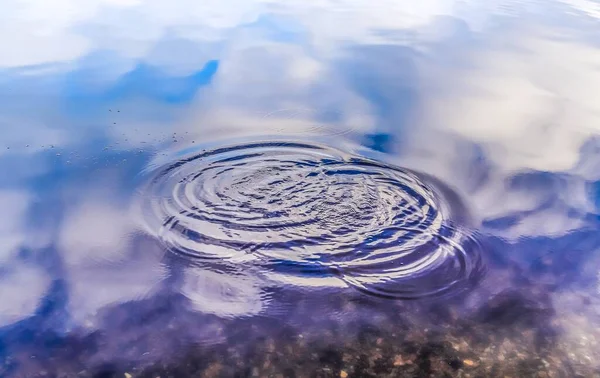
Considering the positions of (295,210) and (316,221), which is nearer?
(316,221)

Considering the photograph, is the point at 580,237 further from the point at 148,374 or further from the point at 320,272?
the point at 148,374

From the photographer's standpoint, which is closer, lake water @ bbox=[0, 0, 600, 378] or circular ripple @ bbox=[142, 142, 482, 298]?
lake water @ bbox=[0, 0, 600, 378]

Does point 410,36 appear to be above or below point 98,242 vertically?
above

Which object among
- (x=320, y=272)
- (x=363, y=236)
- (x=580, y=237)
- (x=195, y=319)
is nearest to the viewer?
(x=195, y=319)

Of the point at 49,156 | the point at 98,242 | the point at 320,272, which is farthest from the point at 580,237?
the point at 49,156
